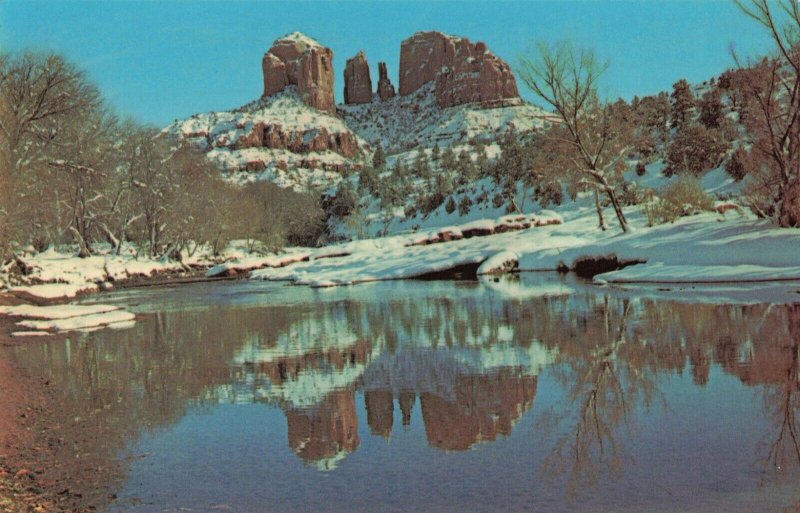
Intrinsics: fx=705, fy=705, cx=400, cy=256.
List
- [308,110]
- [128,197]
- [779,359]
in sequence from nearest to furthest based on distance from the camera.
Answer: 1. [779,359]
2. [128,197]
3. [308,110]

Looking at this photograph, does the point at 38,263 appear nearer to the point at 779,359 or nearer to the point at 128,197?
the point at 128,197

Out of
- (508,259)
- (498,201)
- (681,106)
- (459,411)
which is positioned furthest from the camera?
(498,201)

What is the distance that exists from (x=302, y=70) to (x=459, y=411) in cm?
17800

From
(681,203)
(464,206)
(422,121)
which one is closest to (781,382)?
(681,203)

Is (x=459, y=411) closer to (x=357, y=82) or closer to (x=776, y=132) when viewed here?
(x=776, y=132)

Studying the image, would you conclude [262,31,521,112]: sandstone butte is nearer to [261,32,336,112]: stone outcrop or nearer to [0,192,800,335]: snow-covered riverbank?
[261,32,336,112]: stone outcrop

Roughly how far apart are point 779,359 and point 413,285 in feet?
55.1

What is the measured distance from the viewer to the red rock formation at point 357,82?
195 m

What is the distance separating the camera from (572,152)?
30672 millimetres

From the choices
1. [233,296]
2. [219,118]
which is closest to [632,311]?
[233,296]

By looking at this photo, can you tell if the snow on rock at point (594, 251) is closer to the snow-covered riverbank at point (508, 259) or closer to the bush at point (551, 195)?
the snow-covered riverbank at point (508, 259)

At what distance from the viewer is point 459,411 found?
6070mm

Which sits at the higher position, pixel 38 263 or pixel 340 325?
pixel 38 263

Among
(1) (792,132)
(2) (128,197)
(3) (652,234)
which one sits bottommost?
(3) (652,234)
